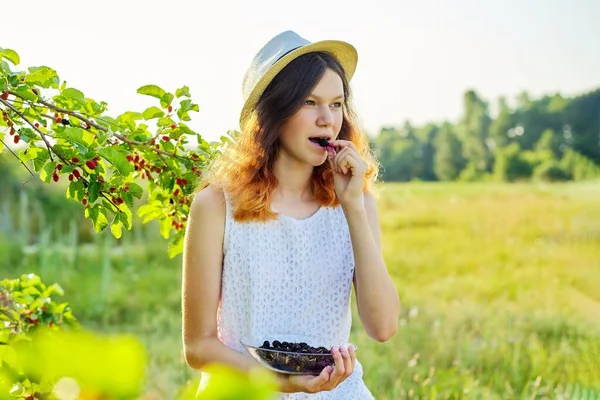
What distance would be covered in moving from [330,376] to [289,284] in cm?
48

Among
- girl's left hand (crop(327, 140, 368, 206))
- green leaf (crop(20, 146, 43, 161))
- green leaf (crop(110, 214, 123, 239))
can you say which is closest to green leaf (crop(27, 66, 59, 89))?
green leaf (crop(20, 146, 43, 161))

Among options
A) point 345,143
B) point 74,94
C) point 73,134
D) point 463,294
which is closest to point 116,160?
point 73,134

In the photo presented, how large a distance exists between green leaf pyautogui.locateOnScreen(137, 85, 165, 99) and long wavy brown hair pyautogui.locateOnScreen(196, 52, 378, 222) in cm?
23

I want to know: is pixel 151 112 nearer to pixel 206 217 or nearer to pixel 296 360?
pixel 206 217

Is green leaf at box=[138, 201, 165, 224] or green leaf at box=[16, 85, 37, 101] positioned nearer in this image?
green leaf at box=[16, 85, 37, 101]

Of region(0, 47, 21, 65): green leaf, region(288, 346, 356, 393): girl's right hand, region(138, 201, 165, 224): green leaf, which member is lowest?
region(288, 346, 356, 393): girl's right hand

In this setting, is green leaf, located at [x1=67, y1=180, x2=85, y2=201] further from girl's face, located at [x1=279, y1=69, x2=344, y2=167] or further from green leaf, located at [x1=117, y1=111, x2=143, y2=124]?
girl's face, located at [x1=279, y1=69, x2=344, y2=167]

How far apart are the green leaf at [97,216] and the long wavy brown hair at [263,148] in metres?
0.30

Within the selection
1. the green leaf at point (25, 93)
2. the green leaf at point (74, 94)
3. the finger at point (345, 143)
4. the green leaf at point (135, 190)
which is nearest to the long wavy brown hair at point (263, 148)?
the finger at point (345, 143)

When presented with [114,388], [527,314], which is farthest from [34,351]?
[527,314]

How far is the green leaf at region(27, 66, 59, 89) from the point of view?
74.2 inches

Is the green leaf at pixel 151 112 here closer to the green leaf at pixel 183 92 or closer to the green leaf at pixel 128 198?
the green leaf at pixel 183 92

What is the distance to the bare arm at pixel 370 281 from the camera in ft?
6.73

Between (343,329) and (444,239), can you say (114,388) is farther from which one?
(444,239)
